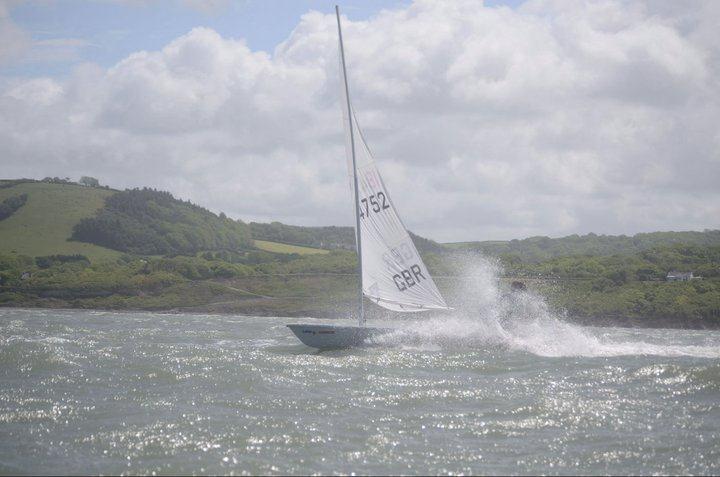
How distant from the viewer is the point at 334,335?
3038 centimetres

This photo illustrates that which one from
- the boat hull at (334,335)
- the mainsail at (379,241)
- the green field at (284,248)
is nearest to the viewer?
the boat hull at (334,335)

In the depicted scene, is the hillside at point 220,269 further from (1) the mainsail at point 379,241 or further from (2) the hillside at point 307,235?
(1) the mainsail at point 379,241

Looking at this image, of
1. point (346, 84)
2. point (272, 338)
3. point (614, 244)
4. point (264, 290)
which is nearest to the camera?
point (346, 84)


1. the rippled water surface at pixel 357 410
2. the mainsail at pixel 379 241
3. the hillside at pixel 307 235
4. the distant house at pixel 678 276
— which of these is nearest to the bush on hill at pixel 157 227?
the hillside at pixel 307 235

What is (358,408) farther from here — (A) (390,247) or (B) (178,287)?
(B) (178,287)

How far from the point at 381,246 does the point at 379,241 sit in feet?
0.70

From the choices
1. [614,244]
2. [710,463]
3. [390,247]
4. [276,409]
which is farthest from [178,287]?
[614,244]

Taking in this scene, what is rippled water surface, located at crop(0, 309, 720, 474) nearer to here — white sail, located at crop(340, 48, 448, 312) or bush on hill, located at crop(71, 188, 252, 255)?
white sail, located at crop(340, 48, 448, 312)

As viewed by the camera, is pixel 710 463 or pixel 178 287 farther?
pixel 178 287

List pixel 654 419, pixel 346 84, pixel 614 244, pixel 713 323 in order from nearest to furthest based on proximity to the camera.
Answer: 1. pixel 654 419
2. pixel 346 84
3. pixel 713 323
4. pixel 614 244

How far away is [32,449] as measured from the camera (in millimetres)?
15203

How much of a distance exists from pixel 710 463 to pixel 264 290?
250 feet

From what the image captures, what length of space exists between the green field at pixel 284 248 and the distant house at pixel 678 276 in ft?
206

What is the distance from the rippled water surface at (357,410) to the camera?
14586mm
